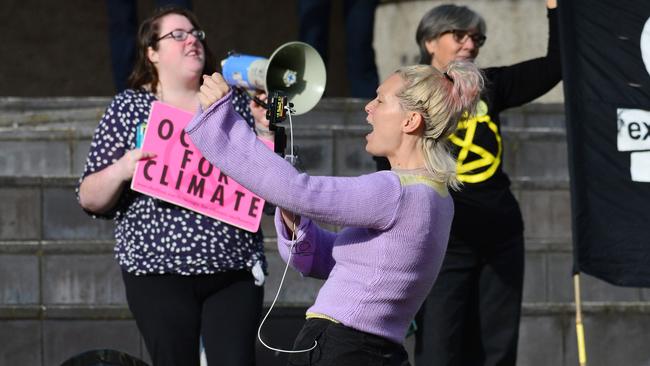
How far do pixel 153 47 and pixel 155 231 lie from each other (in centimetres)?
75

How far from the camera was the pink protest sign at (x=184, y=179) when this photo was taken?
5340 mm

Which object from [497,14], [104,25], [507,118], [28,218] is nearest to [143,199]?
[28,218]

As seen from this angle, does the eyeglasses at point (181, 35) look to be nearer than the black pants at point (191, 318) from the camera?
No

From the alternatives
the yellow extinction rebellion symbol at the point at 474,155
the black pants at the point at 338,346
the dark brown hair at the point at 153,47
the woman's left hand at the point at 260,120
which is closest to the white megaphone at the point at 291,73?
the woman's left hand at the point at 260,120

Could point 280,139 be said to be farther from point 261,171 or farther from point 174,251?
point 174,251

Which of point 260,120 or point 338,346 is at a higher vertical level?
point 260,120

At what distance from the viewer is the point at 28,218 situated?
727 centimetres

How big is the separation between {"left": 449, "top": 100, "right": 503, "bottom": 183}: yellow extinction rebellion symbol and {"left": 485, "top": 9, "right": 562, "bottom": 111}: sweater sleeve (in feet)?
0.39

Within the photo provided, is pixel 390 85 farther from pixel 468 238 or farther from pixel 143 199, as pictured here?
pixel 468 238

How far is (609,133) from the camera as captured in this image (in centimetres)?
584

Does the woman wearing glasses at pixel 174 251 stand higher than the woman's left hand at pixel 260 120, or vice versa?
the woman's left hand at pixel 260 120

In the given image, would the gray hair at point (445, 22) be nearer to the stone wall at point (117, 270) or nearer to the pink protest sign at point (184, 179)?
the pink protest sign at point (184, 179)

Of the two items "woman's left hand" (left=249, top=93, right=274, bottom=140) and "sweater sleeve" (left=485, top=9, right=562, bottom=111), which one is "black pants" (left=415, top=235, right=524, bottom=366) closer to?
"sweater sleeve" (left=485, top=9, right=562, bottom=111)

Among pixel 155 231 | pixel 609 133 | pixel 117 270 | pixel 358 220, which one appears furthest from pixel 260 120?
pixel 117 270
